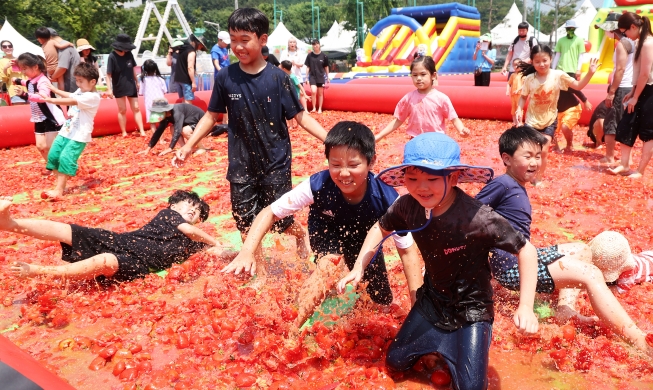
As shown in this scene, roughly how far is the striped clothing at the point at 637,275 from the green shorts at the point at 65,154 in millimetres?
6698

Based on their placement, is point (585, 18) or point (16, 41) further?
point (585, 18)

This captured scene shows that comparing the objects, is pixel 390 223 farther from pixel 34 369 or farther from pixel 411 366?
pixel 34 369

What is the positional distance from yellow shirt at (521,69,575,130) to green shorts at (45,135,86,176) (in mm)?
6498

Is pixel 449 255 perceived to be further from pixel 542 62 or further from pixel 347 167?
pixel 542 62

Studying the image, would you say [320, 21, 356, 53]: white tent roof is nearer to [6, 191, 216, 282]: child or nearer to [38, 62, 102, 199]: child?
[38, 62, 102, 199]: child

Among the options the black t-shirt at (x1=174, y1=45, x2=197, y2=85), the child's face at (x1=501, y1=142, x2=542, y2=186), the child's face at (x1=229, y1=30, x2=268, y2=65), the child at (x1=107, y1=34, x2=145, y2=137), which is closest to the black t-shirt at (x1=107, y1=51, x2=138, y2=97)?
the child at (x1=107, y1=34, x2=145, y2=137)

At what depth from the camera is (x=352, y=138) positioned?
3.19 metres

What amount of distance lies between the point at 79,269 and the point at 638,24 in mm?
7606

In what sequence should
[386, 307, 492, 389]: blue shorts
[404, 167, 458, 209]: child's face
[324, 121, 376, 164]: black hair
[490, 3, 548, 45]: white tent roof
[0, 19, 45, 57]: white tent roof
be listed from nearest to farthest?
[404, 167, 458, 209]: child's face, [386, 307, 492, 389]: blue shorts, [324, 121, 376, 164]: black hair, [0, 19, 45, 57]: white tent roof, [490, 3, 548, 45]: white tent roof

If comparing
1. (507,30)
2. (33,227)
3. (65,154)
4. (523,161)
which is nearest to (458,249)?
(523,161)

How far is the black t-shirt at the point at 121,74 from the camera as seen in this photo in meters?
12.1

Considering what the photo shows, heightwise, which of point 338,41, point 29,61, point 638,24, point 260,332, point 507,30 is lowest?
point 260,332

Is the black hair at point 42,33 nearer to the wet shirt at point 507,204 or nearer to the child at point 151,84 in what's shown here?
the child at point 151,84

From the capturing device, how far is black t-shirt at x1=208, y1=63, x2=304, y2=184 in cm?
433
